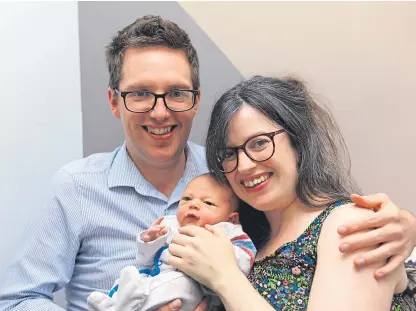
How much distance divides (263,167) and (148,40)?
68 centimetres

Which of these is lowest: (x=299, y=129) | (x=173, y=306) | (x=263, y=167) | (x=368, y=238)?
(x=173, y=306)

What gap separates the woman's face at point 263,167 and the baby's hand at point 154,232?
11.0 inches

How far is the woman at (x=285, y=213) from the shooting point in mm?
1202

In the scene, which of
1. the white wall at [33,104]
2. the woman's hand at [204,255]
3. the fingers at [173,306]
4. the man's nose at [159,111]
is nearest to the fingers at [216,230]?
the woman's hand at [204,255]

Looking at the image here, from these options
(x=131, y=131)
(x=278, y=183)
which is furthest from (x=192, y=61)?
(x=278, y=183)

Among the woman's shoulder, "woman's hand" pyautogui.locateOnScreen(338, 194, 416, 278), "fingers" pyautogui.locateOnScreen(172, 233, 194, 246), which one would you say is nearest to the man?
"fingers" pyautogui.locateOnScreen(172, 233, 194, 246)

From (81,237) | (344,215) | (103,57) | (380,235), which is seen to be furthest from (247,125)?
(103,57)

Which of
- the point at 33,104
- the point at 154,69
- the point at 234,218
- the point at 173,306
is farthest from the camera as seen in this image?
the point at 33,104

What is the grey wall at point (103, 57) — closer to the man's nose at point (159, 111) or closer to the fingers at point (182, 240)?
the man's nose at point (159, 111)

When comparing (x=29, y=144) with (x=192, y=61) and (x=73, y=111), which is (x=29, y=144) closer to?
(x=73, y=111)

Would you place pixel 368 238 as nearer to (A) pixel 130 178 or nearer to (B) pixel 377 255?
(B) pixel 377 255

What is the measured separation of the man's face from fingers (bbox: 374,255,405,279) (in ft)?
2.82

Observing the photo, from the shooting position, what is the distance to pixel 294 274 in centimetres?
135

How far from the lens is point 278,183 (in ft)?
4.70
